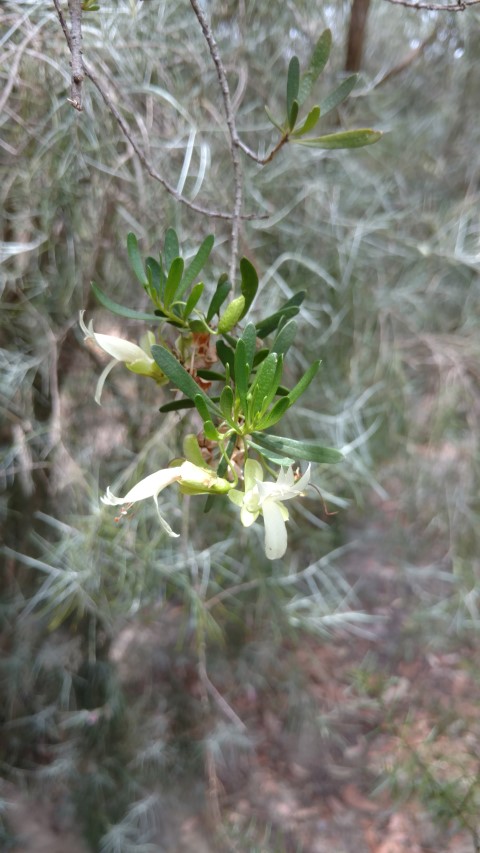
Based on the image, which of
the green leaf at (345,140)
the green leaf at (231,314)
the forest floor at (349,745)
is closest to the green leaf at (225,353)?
the green leaf at (231,314)

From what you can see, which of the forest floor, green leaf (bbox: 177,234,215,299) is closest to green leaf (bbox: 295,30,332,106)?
green leaf (bbox: 177,234,215,299)

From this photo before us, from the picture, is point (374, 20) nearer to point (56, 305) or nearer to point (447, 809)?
point (56, 305)

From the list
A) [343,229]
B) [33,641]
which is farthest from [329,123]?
[33,641]

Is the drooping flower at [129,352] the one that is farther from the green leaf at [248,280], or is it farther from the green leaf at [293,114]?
the green leaf at [293,114]

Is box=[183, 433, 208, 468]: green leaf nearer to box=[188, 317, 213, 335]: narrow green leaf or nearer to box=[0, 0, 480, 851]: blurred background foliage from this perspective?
box=[188, 317, 213, 335]: narrow green leaf

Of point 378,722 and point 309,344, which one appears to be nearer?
point 309,344
